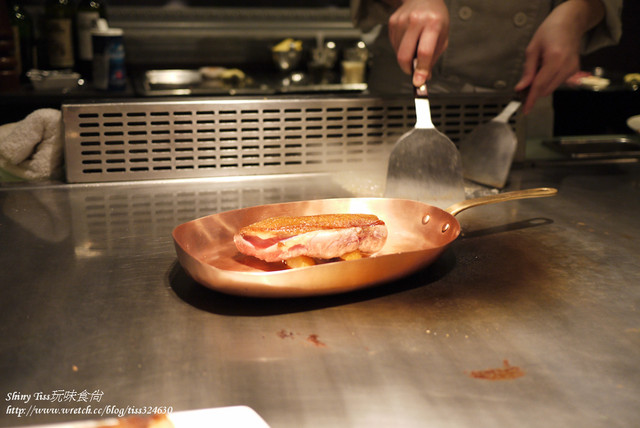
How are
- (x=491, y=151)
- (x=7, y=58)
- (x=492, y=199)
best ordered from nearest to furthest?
(x=492, y=199) → (x=491, y=151) → (x=7, y=58)

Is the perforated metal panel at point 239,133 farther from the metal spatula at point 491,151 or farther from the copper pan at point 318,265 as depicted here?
the copper pan at point 318,265

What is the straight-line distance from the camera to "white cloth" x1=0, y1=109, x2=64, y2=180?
132cm

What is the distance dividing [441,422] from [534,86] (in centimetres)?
106

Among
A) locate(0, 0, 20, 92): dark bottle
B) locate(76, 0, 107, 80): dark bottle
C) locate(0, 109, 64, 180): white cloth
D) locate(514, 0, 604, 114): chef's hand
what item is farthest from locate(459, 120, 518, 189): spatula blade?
locate(76, 0, 107, 80): dark bottle

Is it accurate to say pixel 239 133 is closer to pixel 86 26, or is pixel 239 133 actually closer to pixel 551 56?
pixel 551 56

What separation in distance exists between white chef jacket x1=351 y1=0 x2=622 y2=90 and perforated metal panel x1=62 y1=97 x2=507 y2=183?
37 cm

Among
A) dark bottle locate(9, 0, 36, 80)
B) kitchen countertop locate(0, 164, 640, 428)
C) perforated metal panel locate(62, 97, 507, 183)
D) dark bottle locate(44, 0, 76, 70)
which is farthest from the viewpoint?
dark bottle locate(44, 0, 76, 70)

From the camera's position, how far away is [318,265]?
719mm

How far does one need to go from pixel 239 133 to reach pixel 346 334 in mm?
794

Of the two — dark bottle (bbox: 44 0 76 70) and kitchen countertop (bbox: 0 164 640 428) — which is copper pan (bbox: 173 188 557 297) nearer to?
kitchen countertop (bbox: 0 164 640 428)

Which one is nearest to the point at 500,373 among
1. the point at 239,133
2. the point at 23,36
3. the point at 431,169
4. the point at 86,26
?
the point at 431,169

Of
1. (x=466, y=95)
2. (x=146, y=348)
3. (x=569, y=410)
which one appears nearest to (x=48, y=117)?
(x=146, y=348)

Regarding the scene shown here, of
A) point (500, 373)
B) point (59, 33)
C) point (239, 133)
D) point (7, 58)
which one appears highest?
point (59, 33)

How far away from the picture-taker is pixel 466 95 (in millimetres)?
1511
